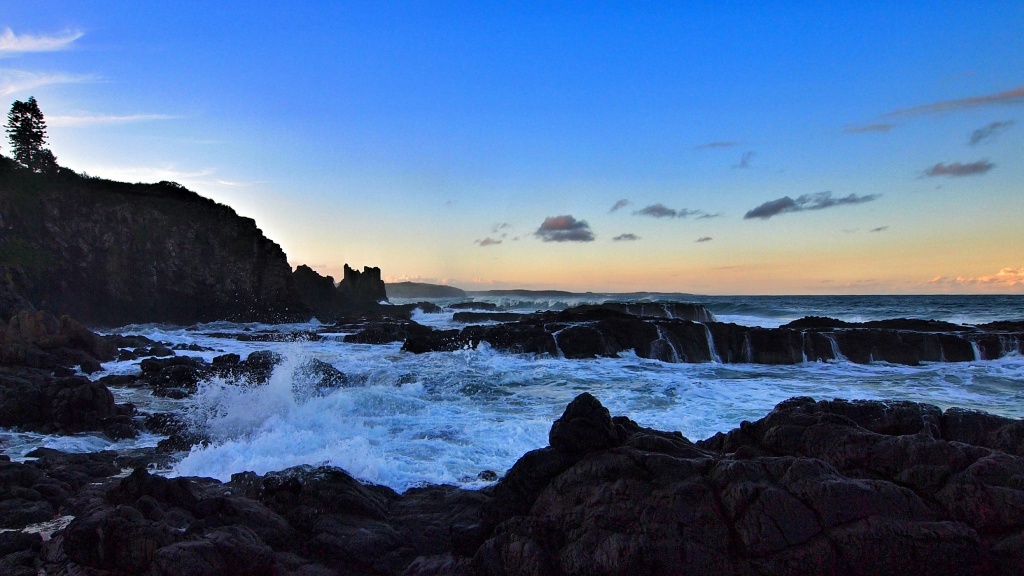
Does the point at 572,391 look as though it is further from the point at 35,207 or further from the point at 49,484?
the point at 35,207

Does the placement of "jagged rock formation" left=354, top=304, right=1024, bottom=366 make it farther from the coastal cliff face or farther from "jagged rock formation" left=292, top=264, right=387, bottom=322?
"jagged rock formation" left=292, top=264, right=387, bottom=322

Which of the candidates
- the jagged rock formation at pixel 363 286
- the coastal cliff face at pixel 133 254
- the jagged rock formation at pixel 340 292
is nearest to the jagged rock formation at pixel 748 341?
the coastal cliff face at pixel 133 254

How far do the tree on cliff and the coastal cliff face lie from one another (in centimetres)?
276

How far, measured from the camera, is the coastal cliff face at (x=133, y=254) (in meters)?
34.2

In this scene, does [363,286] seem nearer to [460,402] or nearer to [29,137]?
[29,137]

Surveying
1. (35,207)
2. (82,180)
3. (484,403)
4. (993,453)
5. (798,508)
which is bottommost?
(484,403)

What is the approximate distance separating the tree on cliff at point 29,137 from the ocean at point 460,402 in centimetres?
3471

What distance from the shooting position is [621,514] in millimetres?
4906

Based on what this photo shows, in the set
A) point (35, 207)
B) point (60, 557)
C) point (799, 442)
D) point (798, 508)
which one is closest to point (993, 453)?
point (799, 442)

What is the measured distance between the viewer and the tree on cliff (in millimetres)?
43719

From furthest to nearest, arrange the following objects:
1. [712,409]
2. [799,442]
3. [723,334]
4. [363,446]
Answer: [723,334], [712,409], [363,446], [799,442]

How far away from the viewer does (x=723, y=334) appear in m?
22.3

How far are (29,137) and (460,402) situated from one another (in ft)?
171

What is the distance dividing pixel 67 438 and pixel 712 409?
1270 centimetres
